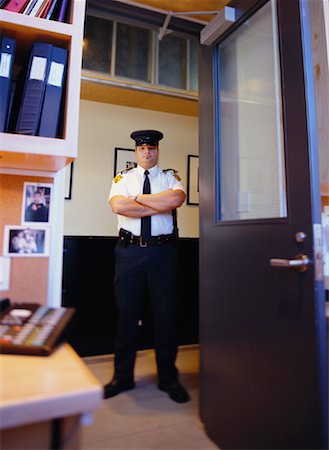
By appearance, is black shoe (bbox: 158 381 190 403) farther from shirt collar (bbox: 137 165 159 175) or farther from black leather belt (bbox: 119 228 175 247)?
shirt collar (bbox: 137 165 159 175)

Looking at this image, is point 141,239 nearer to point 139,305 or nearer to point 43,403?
point 139,305

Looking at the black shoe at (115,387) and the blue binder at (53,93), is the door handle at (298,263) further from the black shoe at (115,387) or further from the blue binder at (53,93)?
the black shoe at (115,387)

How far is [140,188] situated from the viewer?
220 centimetres

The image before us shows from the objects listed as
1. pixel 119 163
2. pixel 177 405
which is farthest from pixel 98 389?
pixel 119 163

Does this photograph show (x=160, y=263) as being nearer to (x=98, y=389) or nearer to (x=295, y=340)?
(x=295, y=340)

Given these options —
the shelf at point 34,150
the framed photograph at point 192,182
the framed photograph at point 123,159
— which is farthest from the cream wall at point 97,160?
the shelf at point 34,150

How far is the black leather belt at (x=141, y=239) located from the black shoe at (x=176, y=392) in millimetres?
884

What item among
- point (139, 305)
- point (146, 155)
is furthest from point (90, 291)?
point (146, 155)

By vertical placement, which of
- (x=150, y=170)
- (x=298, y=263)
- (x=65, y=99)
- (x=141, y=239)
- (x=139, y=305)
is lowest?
(x=139, y=305)

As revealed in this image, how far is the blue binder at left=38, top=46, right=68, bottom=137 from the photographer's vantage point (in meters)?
0.94

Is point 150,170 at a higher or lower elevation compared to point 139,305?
higher

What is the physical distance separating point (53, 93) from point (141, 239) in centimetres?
122

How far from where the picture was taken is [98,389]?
0.53 meters

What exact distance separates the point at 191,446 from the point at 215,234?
989 millimetres
